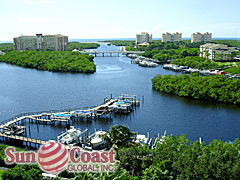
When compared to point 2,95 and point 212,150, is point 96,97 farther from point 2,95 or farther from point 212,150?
point 212,150

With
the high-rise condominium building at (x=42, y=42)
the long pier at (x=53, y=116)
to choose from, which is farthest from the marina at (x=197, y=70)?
the high-rise condominium building at (x=42, y=42)

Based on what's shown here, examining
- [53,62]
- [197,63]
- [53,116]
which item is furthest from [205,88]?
[53,62]

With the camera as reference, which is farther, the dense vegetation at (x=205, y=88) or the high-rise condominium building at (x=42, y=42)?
the high-rise condominium building at (x=42, y=42)

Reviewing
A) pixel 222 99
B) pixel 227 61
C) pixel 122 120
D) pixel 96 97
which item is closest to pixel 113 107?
pixel 122 120

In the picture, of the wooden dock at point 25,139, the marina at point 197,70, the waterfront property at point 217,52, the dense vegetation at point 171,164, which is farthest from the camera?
the waterfront property at point 217,52

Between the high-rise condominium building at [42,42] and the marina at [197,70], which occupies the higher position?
the high-rise condominium building at [42,42]

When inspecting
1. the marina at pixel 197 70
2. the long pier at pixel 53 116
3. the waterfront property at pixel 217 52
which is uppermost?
the waterfront property at pixel 217 52

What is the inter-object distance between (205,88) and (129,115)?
1810 centimetres

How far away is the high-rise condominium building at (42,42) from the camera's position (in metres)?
148

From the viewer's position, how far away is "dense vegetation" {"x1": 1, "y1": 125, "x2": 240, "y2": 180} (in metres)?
20.6

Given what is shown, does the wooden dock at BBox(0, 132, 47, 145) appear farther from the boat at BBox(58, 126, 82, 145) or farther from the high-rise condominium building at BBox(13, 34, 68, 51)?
the high-rise condominium building at BBox(13, 34, 68, 51)
